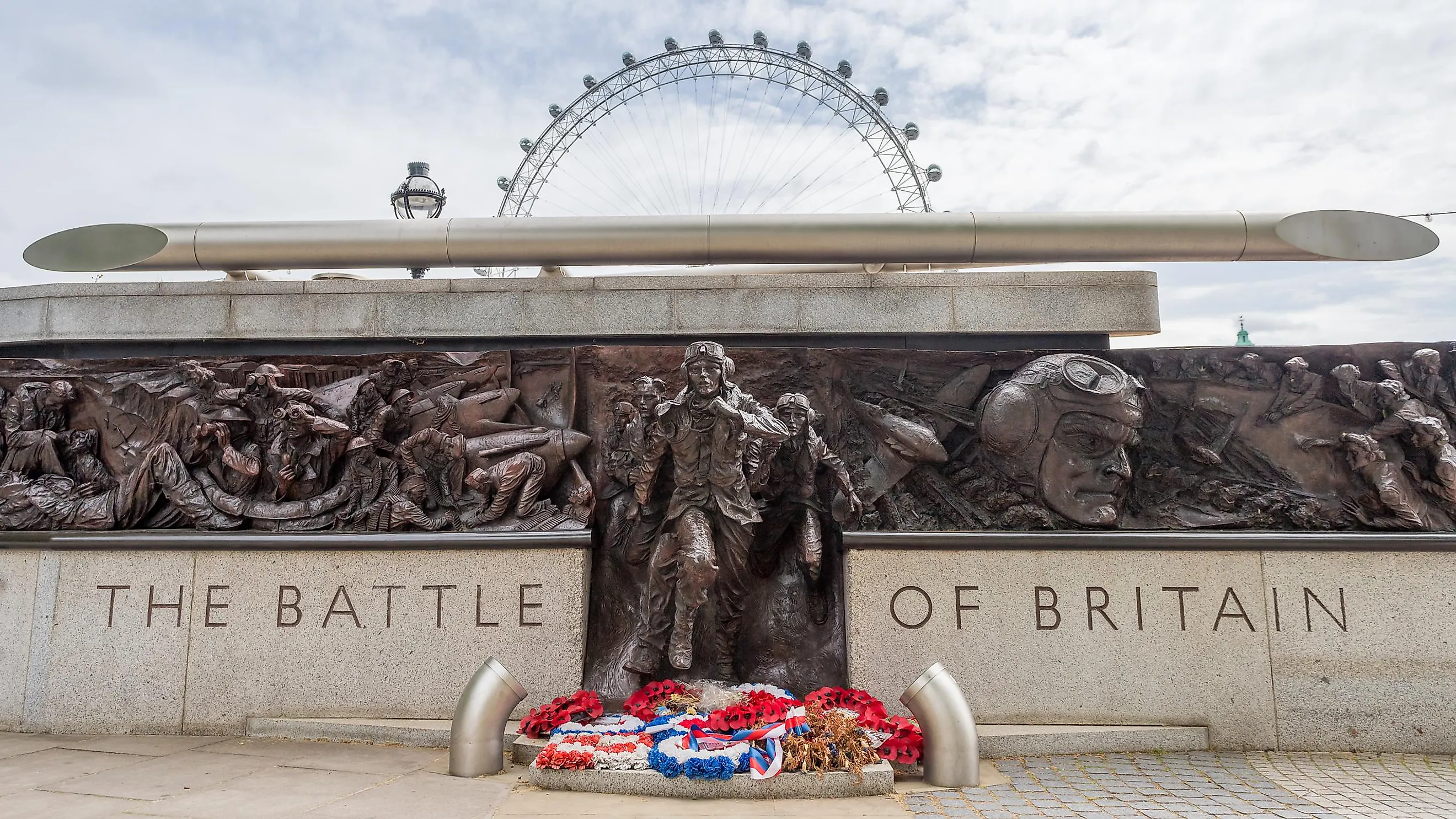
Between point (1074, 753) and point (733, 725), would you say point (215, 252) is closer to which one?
point (733, 725)

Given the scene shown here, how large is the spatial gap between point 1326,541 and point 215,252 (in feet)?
41.8

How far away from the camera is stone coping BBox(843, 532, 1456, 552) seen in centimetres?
817

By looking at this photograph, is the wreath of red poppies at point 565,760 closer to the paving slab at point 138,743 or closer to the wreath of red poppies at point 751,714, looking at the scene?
the wreath of red poppies at point 751,714

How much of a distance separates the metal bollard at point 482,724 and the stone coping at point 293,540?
1625 millimetres

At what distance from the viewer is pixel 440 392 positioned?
8906mm

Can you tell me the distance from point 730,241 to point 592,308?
2.03 meters

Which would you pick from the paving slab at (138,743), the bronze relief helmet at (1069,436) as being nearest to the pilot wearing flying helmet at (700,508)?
the bronze relief helmet at (1069,436)

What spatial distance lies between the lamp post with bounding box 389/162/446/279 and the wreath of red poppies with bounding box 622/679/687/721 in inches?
316

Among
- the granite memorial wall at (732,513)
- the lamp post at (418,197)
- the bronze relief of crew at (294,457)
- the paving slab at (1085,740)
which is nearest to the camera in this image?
the paving slab at (1085,740)

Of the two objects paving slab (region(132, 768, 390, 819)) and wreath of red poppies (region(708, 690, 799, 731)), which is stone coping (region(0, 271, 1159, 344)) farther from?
paving slab (region(132, 768, 390, 819))

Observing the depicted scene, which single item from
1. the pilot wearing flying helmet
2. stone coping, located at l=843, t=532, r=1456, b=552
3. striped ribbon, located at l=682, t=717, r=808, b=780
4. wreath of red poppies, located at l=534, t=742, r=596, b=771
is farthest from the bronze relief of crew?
stone coping, located at l=843, t=532, r=1456, b=552

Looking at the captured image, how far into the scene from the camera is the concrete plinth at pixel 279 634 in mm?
8219

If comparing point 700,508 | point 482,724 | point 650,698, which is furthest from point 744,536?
point 482,724

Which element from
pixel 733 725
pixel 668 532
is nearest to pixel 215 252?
pixel 668 532
